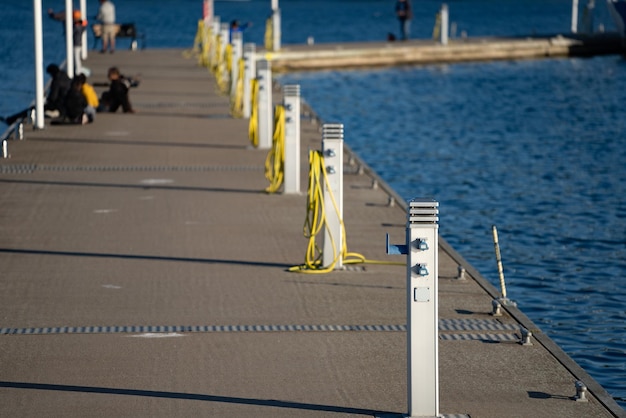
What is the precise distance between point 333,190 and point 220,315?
2148mm

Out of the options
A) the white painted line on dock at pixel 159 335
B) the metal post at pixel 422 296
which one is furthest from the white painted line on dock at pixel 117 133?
the metal post at pixel 422 296

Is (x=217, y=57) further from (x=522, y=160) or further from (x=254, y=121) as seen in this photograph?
(x=254, y=121)

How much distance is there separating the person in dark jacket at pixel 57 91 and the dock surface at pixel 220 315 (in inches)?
258

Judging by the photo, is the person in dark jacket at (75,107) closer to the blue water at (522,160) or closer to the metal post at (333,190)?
the blue water at (522,160)

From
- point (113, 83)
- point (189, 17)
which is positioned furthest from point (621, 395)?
point (189, 17)

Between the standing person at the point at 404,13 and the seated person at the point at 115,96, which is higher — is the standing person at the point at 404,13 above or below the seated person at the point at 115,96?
above

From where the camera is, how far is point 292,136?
17938mm

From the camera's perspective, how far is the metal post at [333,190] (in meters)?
13.5

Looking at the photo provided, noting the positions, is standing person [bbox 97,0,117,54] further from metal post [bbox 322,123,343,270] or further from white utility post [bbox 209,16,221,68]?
metal post [bbox 322,123,343,270]

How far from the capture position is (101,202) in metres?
17.7

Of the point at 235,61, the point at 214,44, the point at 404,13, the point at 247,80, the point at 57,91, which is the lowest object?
the point at 57,91

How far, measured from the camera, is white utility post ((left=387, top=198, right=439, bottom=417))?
29.1ft

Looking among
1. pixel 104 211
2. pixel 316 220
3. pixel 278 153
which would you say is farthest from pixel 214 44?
pixel 316 220

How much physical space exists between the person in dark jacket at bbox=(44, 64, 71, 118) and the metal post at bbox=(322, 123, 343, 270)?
44.9 feet
